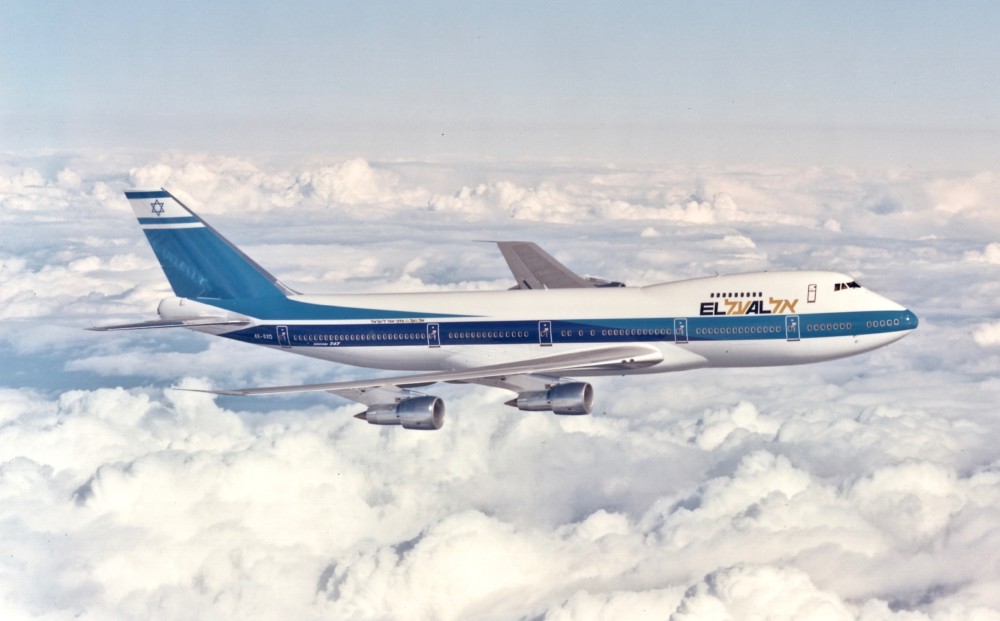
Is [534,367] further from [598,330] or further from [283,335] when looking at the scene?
[283,335]

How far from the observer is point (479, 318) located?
56656 mm

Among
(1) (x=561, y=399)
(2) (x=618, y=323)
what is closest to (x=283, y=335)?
(1) (x=561, y=399)

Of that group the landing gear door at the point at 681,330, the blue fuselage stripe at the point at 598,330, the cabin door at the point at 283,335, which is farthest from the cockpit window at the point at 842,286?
the cabin door at the point at 283,335

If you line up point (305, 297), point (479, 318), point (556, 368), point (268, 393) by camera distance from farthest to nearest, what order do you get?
point (305, 297)
point (479, 318)
point (556, 368)
point (268, 393)

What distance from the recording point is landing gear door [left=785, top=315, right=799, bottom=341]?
174ft

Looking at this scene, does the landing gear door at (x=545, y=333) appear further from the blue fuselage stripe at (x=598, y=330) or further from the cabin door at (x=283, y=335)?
the cabin door at (x=283, y=335)

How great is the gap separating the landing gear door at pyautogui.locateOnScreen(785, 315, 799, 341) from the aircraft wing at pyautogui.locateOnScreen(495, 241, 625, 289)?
15.7m

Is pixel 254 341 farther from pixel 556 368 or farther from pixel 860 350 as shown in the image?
pixel 860 350

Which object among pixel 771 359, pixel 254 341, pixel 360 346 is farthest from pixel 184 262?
pixel 771 359

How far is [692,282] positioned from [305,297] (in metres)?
21.0

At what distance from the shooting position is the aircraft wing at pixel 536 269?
2704 inches

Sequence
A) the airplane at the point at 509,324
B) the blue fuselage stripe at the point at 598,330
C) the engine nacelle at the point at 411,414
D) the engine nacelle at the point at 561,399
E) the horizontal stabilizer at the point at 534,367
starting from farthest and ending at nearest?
the blue fuselage stripe at the point at 598,330 → the airplane at the point at 509,324 → the engine nacelle at the point at 561,399 → the engine nacelle at the point at 411,414 → the horizontal stabilizer at the point at 534,367

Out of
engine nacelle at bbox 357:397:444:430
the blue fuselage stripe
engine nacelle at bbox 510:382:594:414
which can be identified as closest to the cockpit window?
the blue fuselage stripe

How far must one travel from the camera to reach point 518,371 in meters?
51.6
